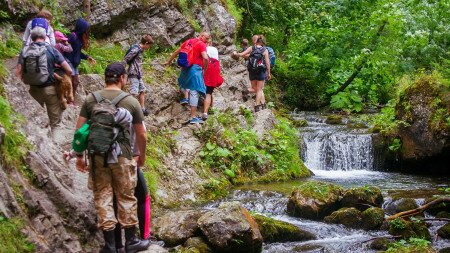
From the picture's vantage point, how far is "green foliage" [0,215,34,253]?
17.6 feet

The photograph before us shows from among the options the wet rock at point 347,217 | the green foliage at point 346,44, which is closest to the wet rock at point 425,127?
the green foliage at point 346,44

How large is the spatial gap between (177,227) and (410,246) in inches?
136

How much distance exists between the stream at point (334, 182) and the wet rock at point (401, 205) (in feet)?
0.69

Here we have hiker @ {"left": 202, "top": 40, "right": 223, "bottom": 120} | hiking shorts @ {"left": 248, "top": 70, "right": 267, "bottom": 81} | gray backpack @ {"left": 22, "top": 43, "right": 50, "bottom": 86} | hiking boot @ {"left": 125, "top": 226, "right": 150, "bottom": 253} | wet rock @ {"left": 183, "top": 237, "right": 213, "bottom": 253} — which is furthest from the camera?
hiking shorts @ {"left": 248, "top": 70, "right": 267, "bottom": 81}

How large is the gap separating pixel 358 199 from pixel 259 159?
12.0ft

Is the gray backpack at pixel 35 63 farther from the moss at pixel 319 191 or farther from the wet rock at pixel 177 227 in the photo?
the moss at pixel 319 191

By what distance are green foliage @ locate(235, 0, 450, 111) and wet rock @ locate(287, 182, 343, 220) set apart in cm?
1127

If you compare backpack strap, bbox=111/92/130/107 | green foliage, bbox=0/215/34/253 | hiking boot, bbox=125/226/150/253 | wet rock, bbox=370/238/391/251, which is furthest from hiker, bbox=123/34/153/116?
green foliage, bbox=0/215/34/253

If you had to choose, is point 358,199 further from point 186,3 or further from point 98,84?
point 186,3

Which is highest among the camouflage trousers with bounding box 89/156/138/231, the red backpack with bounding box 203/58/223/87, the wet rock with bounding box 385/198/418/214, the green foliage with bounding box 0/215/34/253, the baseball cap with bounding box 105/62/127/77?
the red backpack with bounding box 203/58/223/87

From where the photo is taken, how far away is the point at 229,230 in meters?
7.78

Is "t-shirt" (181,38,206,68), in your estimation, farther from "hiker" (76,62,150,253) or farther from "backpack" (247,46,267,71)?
"hiker" (76,62,150,253)

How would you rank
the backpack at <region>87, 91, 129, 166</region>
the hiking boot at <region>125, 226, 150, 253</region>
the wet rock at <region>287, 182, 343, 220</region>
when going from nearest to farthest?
the backpack at <region>87, 91, 129, 166</region>, the hiking boot at <region>125, 226, 150, 253</region>, the wet rock at <region>287, 182, 343, 220</region>

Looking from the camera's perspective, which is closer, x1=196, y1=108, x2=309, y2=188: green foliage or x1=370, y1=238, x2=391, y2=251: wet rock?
x1=370, y1=238, x2=391, y2=251: wet rock
